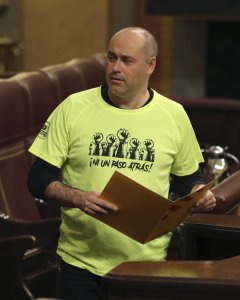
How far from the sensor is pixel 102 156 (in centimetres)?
326

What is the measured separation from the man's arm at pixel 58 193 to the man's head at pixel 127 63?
1.02ft

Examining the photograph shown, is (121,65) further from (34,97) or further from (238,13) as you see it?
(238,13)

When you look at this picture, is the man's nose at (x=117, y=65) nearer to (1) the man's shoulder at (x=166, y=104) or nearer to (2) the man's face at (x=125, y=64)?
(2) the man's face at (x=125, y=64)

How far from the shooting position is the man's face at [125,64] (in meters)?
3.26

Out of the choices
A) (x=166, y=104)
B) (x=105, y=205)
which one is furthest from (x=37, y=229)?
(x=105, y=205)

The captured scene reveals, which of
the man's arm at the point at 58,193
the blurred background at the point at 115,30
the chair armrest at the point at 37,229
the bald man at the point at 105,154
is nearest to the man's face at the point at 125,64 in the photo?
the bald man at the point at 105,154

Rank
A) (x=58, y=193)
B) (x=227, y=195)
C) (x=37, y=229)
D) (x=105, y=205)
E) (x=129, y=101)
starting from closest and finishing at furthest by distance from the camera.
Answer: (x=105, y=205) < (x=58, y=193) < (x=129, y=101) < (x=227, y=195) < (x=37, y=229)

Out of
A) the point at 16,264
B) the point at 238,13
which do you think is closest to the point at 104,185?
the point at 16,264

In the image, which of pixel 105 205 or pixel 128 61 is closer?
pixel 105 205

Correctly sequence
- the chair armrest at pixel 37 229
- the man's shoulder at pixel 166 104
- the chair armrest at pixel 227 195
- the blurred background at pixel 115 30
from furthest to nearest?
the blurred background at pixel 115 30 → the chair armrest at pixel 37 229 → the chair armrest at pixel 227 195 → the man's shoulder at pixel 166 104

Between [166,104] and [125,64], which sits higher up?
[125,64]

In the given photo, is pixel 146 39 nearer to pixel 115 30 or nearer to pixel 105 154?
pixel 105 154

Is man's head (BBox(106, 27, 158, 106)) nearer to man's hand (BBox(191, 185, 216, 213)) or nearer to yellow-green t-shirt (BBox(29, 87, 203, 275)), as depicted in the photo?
yellow-green t-shirt (BBox(29, 87, 203, 275))

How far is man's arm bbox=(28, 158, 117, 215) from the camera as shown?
304 cm
